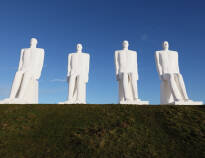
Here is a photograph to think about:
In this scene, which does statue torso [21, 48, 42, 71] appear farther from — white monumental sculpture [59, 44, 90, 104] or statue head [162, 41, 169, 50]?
statue head [162, 41, 169, 50]

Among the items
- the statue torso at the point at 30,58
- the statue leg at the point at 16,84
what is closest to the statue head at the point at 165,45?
the statue torso at the point at 30,58

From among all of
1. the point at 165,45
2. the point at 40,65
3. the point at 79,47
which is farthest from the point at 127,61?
the point at 40,65

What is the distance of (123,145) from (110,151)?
1.78 ft

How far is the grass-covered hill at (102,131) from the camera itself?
6.91 meters

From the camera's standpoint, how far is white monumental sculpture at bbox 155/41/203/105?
1198 centimetres

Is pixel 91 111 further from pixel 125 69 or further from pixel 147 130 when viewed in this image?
pixel 125 69

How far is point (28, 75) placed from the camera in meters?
12.6

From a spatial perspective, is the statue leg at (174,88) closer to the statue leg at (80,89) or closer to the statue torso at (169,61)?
the statue torso at (169,61)

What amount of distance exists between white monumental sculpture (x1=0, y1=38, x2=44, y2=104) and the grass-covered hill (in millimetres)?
2237

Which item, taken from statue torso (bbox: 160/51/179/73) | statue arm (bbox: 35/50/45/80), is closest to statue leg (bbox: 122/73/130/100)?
statue torso (bbox: 160/51/179/73)

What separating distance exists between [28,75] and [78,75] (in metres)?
3.00

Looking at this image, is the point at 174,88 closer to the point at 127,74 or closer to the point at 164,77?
the point at 164,77

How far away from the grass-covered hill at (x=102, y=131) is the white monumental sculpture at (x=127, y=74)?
2.33 metres

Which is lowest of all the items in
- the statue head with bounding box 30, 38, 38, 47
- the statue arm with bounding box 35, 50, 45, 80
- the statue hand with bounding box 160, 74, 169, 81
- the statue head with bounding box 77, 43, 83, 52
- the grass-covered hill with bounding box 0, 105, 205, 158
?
the grass-covered hill with bounding box 0, 105, 205, 158
